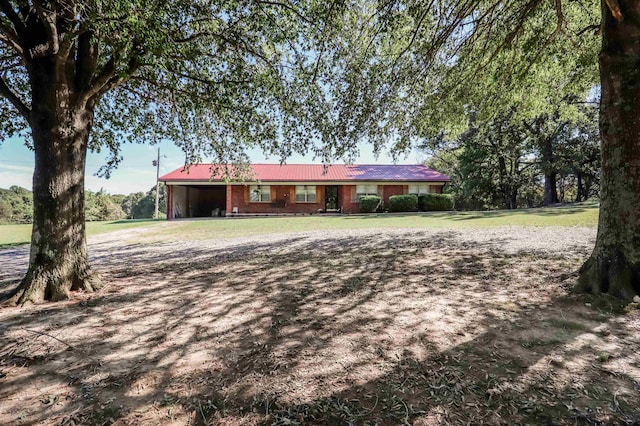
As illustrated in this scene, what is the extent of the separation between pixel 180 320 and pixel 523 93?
9887 mm

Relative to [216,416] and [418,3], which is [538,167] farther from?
[216,416]

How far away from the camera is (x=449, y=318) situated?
331cm

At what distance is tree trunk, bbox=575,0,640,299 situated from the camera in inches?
142

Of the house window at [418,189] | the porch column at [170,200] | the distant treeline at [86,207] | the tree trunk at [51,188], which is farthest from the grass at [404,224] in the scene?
the distant treeline at [86,207]

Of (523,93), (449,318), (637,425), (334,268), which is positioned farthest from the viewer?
(523,93)

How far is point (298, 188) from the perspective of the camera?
24.5 m

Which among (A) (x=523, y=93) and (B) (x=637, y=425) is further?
(A) (x=523, y=93)

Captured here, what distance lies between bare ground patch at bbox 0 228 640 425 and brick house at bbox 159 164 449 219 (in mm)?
18694

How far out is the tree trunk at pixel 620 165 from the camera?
142 inches

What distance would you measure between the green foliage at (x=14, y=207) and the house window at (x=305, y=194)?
3273cm

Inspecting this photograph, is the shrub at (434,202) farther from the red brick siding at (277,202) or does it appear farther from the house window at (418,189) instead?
the red brick siding at (277,202)

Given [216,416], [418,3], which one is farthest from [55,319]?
[418,3]

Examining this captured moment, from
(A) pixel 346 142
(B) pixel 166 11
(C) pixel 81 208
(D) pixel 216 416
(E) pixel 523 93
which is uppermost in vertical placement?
(E) pixel 523 93

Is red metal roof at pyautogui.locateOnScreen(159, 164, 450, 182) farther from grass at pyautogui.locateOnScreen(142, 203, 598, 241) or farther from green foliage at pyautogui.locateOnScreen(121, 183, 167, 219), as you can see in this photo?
green foliage at pyautogui.locateOnScreen(121, 183, 167, 219)
